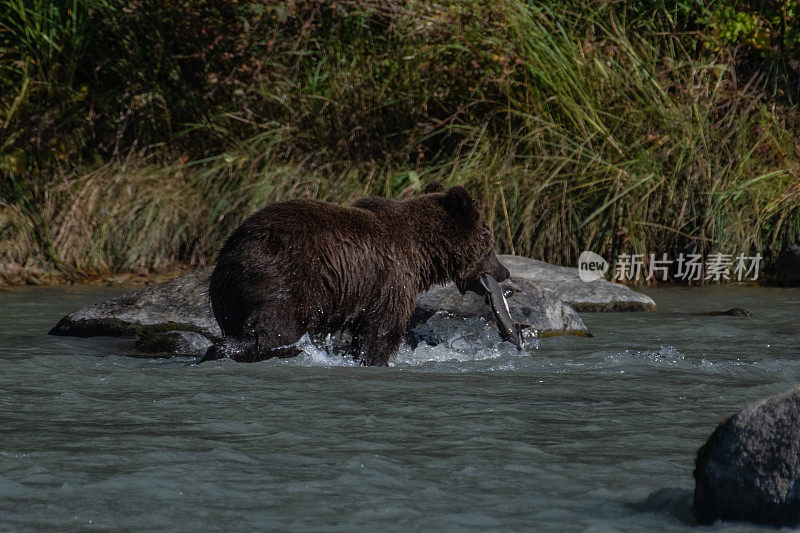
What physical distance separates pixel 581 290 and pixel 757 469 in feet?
20.8

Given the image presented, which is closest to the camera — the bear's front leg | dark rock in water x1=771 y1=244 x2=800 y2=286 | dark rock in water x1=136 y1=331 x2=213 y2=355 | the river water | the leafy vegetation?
the river water

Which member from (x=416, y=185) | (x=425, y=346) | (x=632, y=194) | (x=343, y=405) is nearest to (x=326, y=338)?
(x=425, y=346)

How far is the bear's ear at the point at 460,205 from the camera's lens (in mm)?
6840

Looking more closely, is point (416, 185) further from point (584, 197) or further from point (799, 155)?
point (799, 155)

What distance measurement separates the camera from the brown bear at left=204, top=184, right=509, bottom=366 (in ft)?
19.6

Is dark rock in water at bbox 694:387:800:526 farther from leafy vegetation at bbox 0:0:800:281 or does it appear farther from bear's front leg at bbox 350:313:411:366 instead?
leafy vegetation at bbox 0:0:800:281

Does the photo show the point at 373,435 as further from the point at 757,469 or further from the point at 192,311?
the point at 192,311

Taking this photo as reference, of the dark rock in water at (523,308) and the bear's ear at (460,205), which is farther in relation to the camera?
the dark rock in water at (523,308)

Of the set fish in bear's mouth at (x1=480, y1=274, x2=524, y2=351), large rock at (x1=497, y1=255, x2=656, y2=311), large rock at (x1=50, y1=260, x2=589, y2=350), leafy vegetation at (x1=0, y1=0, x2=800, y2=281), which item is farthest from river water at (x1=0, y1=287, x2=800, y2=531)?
leafy vegetation at (x1=0, y1=0, x2=800, y2=281)

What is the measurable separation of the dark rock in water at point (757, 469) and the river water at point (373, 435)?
5.8 inches

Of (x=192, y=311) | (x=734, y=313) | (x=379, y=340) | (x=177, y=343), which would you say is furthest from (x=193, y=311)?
(x=734, y=313)

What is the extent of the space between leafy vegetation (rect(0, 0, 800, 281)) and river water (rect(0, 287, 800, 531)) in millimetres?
4584

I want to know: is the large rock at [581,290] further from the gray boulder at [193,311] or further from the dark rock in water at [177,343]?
the dark rock in water at [177,343]

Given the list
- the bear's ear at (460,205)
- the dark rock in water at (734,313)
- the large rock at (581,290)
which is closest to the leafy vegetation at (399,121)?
the large rock at (581,290)
